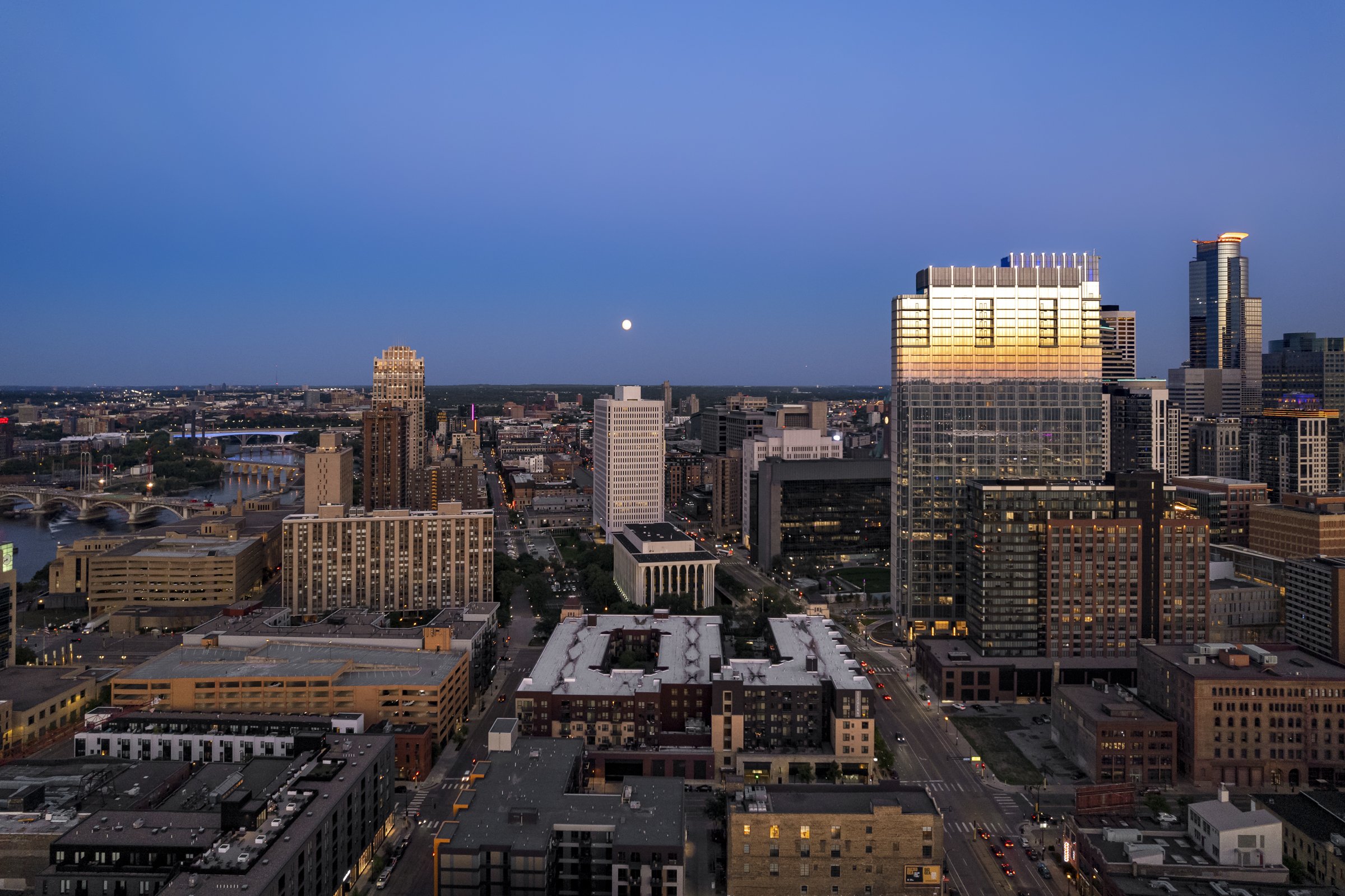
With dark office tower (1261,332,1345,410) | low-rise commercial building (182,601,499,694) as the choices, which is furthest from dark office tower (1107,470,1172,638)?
dark office tower (1261,332,1345,410)

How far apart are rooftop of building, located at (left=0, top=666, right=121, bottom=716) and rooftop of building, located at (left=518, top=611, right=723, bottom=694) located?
23163 millimetres

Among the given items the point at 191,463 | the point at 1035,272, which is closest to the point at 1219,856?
the point at 1035,272

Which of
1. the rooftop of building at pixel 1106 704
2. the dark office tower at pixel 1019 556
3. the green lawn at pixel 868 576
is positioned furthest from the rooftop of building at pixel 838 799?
the green lawn at pixel 868 576

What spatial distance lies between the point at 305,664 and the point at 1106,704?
38042 mm

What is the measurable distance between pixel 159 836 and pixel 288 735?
11.4 meters

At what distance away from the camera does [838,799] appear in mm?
34594

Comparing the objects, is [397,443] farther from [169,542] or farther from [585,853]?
[585,853]

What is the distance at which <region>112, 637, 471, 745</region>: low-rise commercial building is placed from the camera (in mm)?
46438

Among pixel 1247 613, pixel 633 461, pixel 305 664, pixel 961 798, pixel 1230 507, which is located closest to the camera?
pixel 961 798

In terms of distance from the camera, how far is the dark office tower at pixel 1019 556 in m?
56.5

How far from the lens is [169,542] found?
80.7 meters

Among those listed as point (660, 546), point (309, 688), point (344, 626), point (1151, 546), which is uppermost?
point (1151, 546)

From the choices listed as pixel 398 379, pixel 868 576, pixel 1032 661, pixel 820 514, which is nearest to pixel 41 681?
pixel 1032 661

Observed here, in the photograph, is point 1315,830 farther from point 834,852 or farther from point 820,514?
point 820,514
